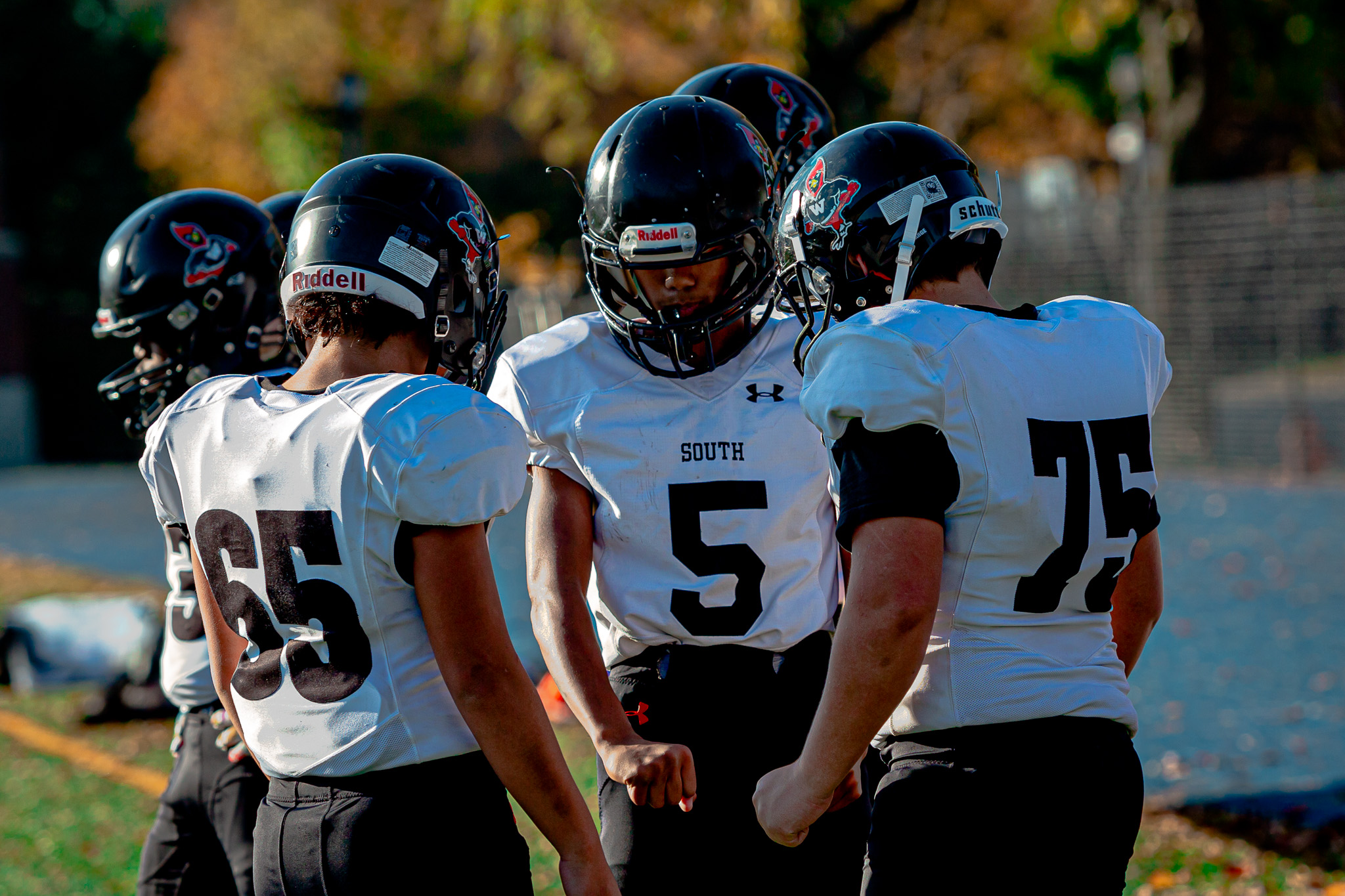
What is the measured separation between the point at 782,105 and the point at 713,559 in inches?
58.5

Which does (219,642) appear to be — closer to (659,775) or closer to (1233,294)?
(659,775)

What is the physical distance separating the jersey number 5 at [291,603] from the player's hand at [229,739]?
24.7 inches

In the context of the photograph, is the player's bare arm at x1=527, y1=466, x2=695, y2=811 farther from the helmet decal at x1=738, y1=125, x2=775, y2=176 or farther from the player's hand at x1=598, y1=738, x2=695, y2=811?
the helmet decal at x1=738, y1=125, x2=775, y2=176

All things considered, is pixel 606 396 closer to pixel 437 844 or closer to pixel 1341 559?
pixel 437 844

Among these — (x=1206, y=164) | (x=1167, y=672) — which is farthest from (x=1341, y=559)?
(x=1206, y=164)

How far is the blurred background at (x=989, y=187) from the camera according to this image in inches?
226

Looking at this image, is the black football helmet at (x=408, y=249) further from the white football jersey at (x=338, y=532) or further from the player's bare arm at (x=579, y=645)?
the player's bare arm at (x=579, y=645)

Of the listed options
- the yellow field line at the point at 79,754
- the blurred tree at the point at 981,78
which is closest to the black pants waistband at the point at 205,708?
the yellow field line at the point at 79,754

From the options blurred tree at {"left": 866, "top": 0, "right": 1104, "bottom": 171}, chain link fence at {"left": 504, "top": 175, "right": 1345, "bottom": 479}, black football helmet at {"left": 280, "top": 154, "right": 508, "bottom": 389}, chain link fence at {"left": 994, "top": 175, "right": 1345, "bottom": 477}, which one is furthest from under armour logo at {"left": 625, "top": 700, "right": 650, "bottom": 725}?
blurred tree at {"left": 866, "top": 0, "right": 1104, "bottom": 171}

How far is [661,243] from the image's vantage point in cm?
250

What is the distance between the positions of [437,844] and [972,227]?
1.35 meters

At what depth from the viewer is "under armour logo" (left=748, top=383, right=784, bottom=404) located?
2.57 m

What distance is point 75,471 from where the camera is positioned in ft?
69.5

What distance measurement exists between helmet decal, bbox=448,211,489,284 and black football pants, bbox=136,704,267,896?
1.24m
